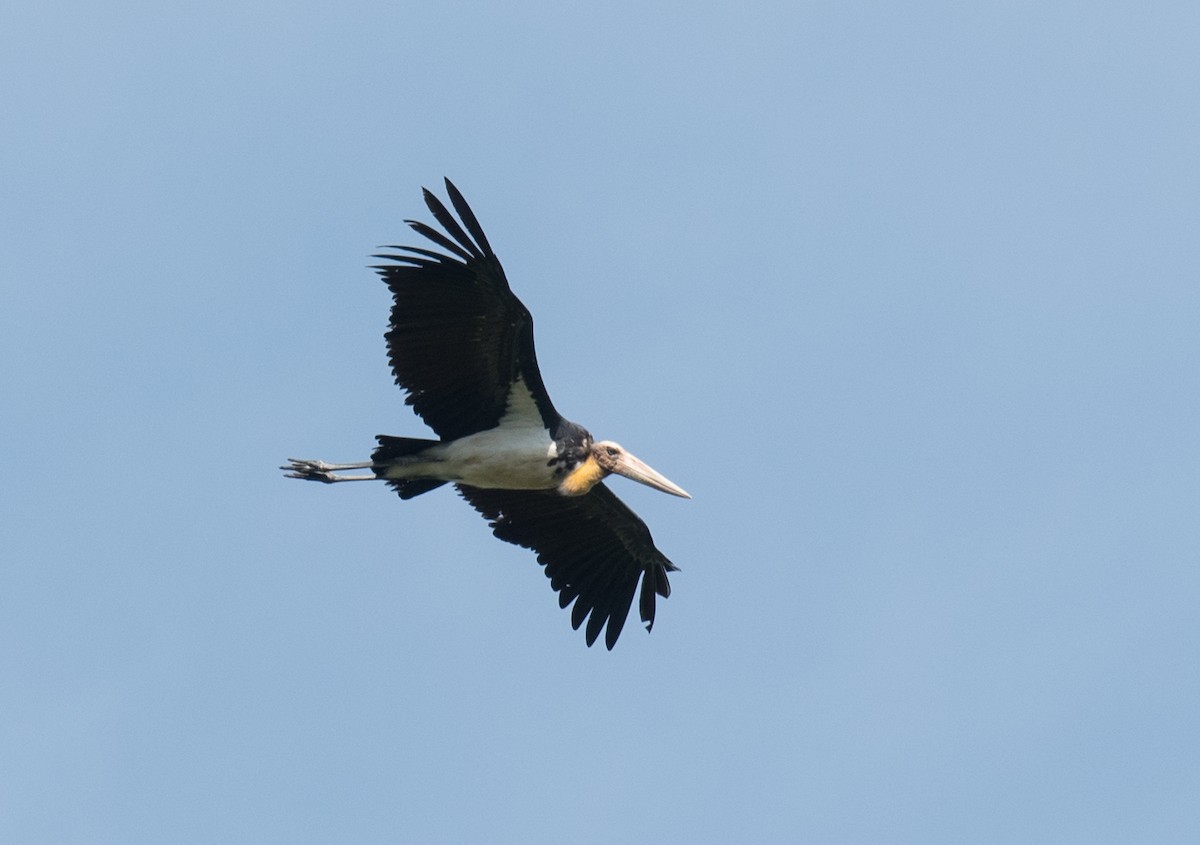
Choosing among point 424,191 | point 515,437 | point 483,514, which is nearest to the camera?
point 424,191

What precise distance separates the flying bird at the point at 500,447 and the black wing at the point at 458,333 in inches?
0.4

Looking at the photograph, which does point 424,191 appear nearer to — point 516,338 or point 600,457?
point 516,338

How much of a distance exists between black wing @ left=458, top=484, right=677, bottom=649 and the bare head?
430 millimetres

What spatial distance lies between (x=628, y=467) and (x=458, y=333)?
3.18 metres

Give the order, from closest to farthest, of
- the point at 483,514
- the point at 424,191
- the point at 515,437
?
1. the point at 424,191
2. the point at 515,437
3. the point at 483,514

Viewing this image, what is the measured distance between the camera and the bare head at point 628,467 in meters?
24.0

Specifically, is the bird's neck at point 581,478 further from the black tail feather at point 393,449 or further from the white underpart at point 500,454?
the black tail feather at point 393,449

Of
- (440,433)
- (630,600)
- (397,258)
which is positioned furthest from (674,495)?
(397,258)

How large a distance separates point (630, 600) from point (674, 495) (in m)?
1.42

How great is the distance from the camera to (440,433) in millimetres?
23047

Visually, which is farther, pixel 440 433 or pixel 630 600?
pixel 630 600

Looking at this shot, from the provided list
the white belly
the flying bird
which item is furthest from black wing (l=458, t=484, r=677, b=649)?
the white belly

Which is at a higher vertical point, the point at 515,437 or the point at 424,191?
the point at 424,191

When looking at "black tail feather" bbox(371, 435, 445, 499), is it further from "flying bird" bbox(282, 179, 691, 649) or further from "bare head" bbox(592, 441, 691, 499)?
"bare head" bbox(592, 441, 691, 499)
